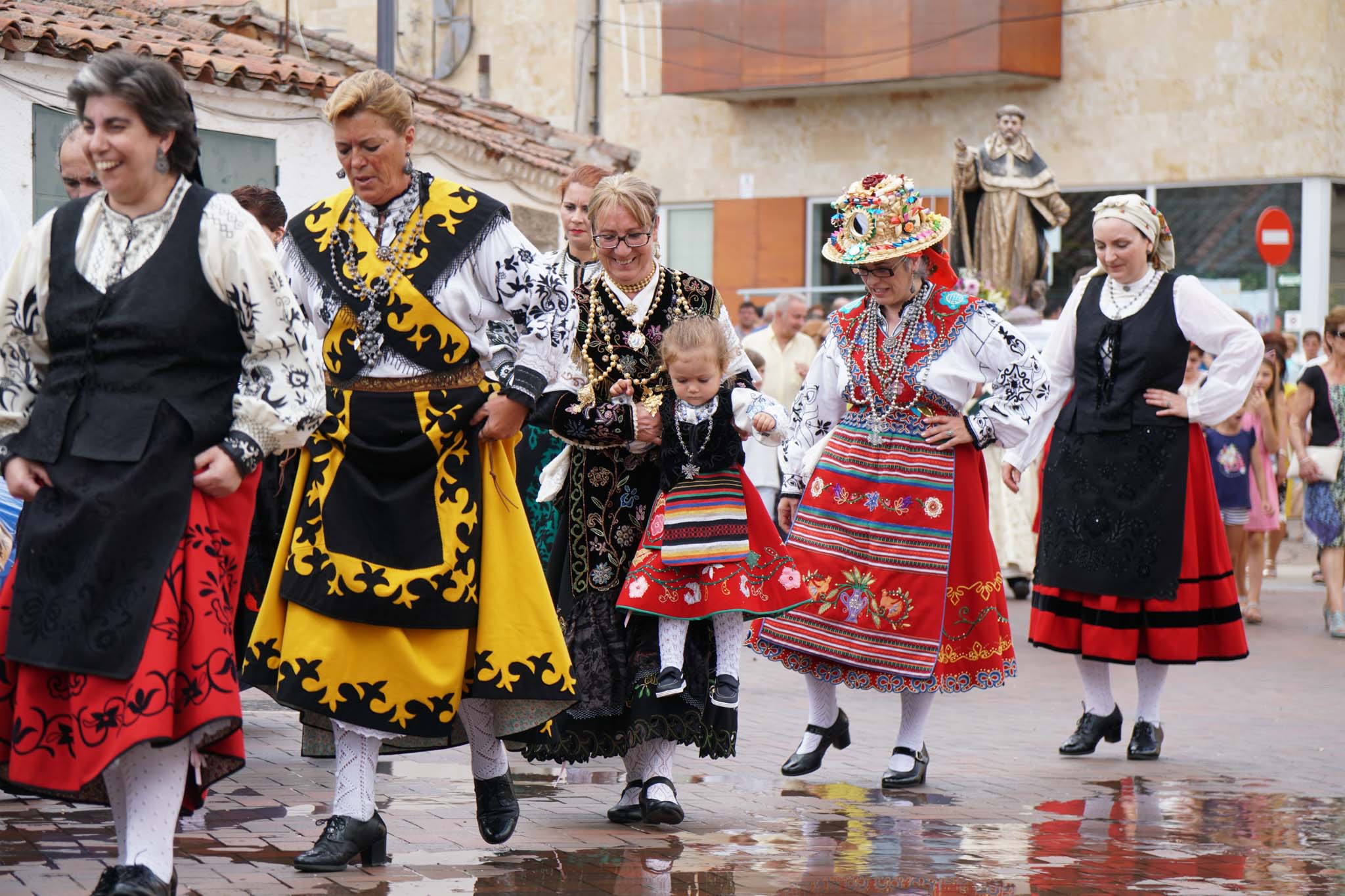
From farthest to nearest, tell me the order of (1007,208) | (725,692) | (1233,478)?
(1007,208), (1233,478), (725,692)

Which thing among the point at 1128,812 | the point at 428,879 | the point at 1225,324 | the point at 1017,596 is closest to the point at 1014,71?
the point at 1017,596

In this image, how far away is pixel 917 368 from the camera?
7188 millimetres

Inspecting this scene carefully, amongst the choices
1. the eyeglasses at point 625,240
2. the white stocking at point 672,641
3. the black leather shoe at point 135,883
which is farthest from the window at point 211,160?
the black leather shoe at point 135,883

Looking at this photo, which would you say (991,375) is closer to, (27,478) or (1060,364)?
(1060,364)

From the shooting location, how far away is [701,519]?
631 cm

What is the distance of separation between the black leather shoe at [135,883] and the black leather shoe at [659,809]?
1.99 meters

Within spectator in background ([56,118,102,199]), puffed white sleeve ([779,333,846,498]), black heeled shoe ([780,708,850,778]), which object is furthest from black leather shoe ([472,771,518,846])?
puffed white sleeve ([779,333,846,498])

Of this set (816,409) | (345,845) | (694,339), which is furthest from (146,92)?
(816,409)

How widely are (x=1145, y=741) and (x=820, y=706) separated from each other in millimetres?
1517

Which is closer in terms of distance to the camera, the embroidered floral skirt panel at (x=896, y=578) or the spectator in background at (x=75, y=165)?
the spectator in background at (x=75, y=165)

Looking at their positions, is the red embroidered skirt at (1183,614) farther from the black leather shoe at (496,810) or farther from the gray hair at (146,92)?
the gray hair at (146,92)

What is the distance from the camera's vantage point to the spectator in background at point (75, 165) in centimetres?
596

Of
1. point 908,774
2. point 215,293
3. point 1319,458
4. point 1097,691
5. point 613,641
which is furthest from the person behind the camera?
point 1319,458

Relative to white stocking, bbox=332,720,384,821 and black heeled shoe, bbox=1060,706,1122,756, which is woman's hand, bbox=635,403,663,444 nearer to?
white stocking, bbox=332,720,384,821
